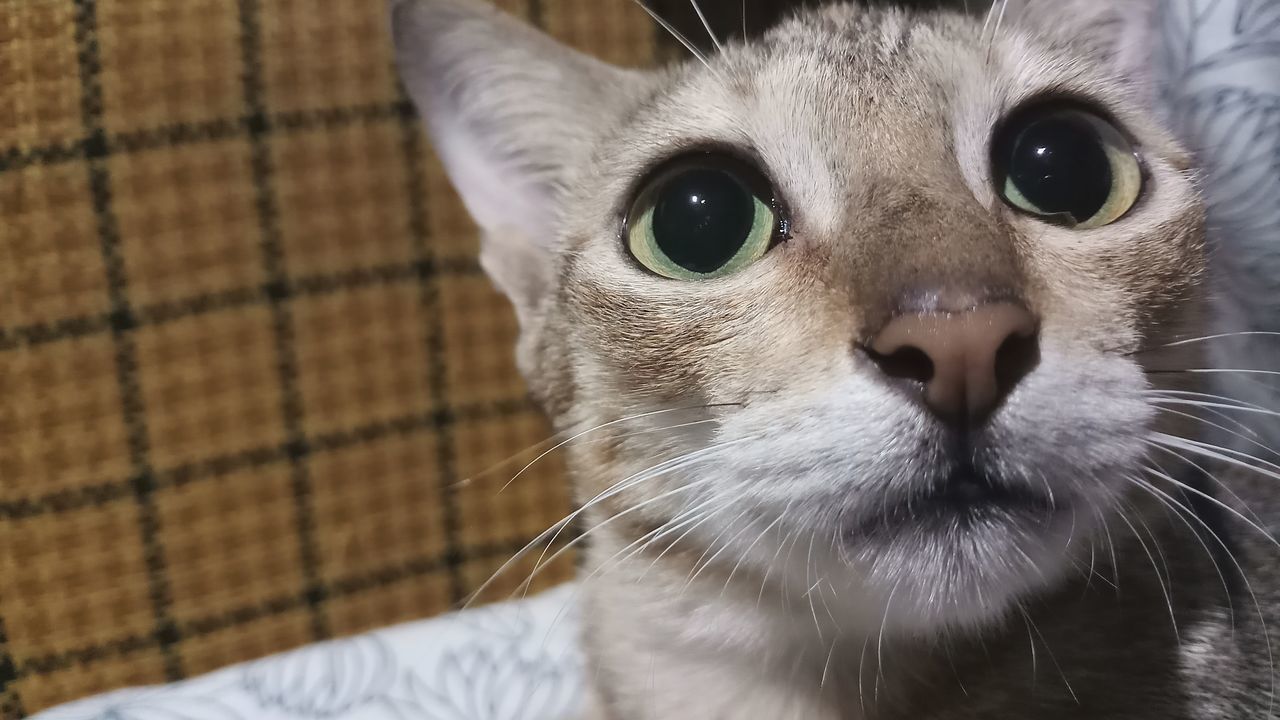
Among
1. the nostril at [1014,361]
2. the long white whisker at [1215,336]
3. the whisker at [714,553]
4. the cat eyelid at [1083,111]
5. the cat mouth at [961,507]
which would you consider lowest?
the whisker at [714,553]

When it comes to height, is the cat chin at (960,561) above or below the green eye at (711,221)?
below

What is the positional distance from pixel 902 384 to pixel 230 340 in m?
1.27

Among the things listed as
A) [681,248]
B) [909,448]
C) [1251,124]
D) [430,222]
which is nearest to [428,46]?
[681,248]

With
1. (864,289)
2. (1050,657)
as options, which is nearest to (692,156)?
(864,289)

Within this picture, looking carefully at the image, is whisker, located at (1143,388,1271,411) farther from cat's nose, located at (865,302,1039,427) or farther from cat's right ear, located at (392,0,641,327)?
cat's right ear, located at (392,0,641,327)

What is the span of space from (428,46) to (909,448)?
0.73 meters

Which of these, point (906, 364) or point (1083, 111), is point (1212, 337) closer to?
point (1083, 111)

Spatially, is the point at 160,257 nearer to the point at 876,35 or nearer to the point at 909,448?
the point at 876,35

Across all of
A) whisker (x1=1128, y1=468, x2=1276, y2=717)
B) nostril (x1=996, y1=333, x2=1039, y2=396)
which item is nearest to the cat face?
nostril (x1=996, y1=333, x2=1039, y2=396)

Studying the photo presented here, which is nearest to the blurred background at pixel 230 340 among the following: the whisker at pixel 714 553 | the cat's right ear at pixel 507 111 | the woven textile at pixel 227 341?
the woven textile at pixel 227 341

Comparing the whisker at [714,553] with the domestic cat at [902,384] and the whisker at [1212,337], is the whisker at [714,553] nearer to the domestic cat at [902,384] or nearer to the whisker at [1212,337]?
the domestic cat at [902,384]

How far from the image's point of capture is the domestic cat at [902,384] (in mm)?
603

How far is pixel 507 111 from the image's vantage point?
3.49ft

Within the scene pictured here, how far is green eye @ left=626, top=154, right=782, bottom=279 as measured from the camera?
2.57ft
